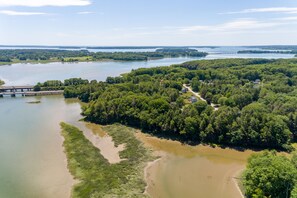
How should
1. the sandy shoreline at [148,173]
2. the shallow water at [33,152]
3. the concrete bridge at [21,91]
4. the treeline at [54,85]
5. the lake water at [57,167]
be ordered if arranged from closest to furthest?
the lake water at [57,167] → the shallow water at [33,152] → the sandy shoreline at [148,173] → the concrete bridge at [21,91] → the treeline at [54,85]

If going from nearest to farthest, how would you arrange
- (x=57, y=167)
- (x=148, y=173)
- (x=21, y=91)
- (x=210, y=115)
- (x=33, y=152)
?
1. (x=148, y=173)
2. (x=57, y=167)
3. (x=33, y=152)
4. (x=210, y=115)
5. (x=21, y=91)

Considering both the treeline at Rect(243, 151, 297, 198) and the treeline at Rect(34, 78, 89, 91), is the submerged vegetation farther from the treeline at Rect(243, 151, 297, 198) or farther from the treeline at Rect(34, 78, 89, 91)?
the treeline at Rect(34, 78, 89, 91)

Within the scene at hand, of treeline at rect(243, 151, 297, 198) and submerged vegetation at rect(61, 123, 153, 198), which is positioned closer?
treeline at rect(243, 151, 297, 198)

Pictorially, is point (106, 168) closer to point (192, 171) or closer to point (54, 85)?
point (192, 171)

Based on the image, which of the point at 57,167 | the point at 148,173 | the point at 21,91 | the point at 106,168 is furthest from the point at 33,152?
the point at 21,91

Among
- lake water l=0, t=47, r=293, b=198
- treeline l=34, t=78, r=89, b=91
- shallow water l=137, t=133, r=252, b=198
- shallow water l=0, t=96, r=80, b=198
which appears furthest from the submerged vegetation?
treeline l=34, t=78, r=89, b=91

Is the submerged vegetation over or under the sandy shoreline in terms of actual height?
over

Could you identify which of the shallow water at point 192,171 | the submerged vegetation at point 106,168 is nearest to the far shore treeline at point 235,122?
the shallow water at point 192,171

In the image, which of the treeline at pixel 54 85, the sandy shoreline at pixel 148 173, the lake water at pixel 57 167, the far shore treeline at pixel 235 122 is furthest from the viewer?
the treeline at pixel 54 85

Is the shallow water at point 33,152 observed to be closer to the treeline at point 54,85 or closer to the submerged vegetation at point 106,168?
the submerged vegetation at point 106,168

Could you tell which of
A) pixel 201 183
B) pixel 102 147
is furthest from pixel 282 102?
pixel 102 147
